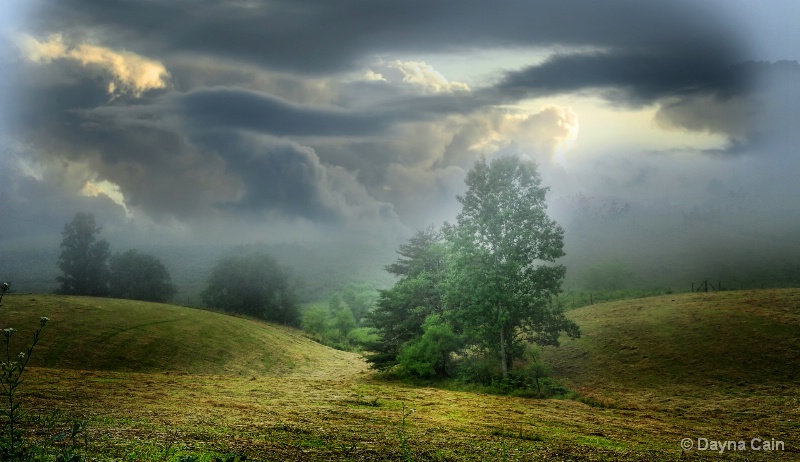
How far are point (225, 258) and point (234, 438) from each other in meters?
106

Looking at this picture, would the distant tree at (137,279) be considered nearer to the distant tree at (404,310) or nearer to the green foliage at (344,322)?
the green foliage at (344,322)

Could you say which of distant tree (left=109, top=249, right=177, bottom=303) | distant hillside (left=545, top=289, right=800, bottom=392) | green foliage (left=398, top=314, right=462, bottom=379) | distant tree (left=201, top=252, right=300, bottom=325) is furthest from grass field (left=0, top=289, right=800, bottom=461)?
distant tree (left=109, top=249, right=177, bottom=303)

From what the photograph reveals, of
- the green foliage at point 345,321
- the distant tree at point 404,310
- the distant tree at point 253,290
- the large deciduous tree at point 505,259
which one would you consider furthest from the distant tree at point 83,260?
the large deciduous tree at point 505,259

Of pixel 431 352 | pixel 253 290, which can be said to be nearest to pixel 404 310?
pixel 431 352

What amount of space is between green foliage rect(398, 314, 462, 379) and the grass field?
8.25 feet

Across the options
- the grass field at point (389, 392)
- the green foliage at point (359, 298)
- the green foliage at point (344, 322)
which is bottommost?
the grass field at point (389, 392)

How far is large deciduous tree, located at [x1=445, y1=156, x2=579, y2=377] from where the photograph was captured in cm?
4634

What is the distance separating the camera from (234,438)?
1936 centimetres

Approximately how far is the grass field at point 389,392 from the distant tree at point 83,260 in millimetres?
53518

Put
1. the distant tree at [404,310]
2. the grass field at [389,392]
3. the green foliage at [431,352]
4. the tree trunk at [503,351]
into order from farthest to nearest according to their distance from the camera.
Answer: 1. the distant tree at [404,310]
2. the green foliage at [431,352]
3. the tree trunk at [503,351]
4. the grass field at [389,392]

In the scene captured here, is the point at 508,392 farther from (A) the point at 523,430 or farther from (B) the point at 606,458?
(B) the point at 606,458

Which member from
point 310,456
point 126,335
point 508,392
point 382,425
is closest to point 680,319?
point 508,392

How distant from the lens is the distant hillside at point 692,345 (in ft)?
149

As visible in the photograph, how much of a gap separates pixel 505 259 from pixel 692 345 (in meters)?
21.7
